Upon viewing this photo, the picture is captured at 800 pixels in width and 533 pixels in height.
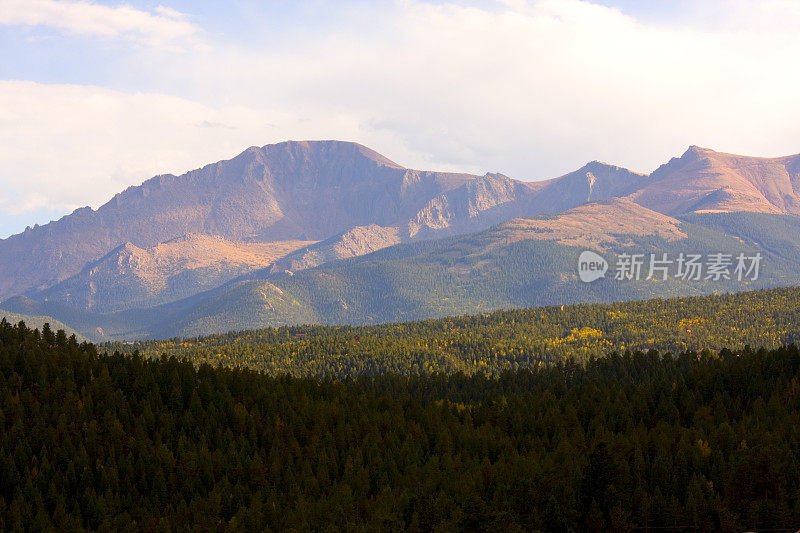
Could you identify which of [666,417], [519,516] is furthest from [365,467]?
[666,417]

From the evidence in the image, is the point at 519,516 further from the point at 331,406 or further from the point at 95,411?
the point at 95,411

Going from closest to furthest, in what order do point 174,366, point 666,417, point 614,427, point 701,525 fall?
point 701,525, point 614,427, point 666,417, point 174,366

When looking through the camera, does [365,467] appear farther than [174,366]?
No

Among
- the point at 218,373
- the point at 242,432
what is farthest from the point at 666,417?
the point at 218,373

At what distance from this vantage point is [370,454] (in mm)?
128875

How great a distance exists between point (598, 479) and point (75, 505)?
70612mm

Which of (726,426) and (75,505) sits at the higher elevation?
(726,426)

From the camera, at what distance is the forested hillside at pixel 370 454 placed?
315ft

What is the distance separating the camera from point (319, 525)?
309 ft

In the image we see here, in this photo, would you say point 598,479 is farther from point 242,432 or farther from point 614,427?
point 242,432

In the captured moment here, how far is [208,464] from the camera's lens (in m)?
120

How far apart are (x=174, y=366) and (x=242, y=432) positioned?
40.2m

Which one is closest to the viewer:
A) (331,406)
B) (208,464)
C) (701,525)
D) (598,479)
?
(701,525)

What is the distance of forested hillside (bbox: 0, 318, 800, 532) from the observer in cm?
9606
